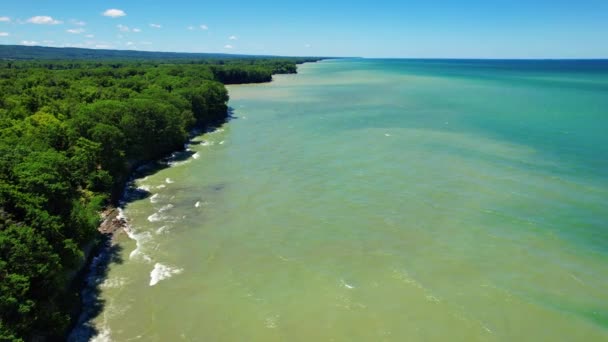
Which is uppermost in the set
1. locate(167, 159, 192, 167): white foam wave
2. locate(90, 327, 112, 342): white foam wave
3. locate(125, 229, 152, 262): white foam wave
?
locate(167, 159, 192, 167): white foam wave

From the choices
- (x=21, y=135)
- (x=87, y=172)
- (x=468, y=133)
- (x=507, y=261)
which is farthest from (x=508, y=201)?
(x=21, y=135)

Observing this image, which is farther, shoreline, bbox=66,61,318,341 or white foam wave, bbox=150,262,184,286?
white foam wave, bbox=150,262,184,286

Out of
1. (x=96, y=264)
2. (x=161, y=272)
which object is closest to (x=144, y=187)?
(x=96, y=264)

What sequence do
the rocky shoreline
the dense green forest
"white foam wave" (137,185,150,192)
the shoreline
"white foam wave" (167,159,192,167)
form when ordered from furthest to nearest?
"white foam wave" (167,159,192,167) → "white foam wave" (137,185,150,192) → the rocky shoreline → the shoreline → the dense green forest

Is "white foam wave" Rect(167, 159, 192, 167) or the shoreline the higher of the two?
"white foam wave" Rect(167, 159, 192, 167)

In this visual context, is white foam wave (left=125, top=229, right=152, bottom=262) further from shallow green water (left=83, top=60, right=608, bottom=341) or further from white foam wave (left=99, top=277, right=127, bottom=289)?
white foam wave (left=99, top=277, right=127, bottom=289)

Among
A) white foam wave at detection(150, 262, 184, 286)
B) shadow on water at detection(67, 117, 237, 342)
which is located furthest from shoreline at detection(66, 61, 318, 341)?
white foam wave at detection(150, 262, 184, 286)

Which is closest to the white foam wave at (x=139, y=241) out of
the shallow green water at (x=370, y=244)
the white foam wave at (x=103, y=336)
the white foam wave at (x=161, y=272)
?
the shallow green water at (x=370, y=244)

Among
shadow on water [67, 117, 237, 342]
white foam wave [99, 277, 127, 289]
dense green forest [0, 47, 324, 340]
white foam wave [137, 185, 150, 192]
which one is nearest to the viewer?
dense green forest [0, 47, 324, 340]
